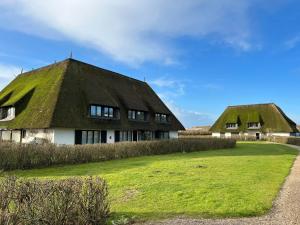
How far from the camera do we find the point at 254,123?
230 feet

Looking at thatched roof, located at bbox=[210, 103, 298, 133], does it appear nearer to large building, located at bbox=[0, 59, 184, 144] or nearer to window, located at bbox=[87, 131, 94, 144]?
large building, located at bbox=[0, 59, 184, 144]

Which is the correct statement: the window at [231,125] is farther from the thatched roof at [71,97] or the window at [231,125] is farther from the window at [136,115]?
the window at [136,115]

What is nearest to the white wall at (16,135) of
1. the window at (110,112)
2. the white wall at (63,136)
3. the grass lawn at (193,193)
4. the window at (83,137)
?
the white wall at (63,136)

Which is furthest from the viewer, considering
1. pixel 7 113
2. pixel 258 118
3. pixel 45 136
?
pixel 258 118

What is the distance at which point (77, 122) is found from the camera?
30203 mm

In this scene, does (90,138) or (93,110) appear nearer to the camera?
(90,138)

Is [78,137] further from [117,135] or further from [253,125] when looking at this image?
[253,125]

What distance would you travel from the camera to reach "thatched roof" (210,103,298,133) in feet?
220

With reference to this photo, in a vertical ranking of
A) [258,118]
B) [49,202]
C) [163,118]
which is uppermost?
[258,118]

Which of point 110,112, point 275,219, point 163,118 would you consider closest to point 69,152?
point 110,112

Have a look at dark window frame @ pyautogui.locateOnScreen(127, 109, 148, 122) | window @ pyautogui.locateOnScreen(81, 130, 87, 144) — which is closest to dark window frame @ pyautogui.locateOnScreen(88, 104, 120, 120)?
window @ pyautogui.locateOnScreen(81, 130, 87, 144)

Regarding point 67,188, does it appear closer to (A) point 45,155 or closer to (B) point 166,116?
(A) point 45,155

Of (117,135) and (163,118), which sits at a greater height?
(163,118)

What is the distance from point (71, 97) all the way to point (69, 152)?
11.6 m
